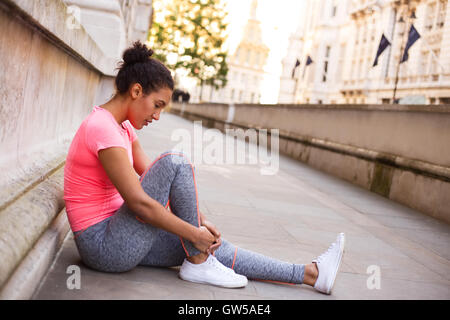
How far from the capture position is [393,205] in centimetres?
762

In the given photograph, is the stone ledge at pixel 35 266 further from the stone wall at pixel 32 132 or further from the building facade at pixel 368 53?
the building facade at pixel 368 53

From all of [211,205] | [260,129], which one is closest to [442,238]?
[211,205]

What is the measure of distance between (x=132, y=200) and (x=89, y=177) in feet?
1.11

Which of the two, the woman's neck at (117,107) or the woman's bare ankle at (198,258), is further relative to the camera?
the woman's bare ankle at (198,258)

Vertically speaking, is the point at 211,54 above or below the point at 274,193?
above

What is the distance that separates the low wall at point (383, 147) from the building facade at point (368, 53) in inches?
533

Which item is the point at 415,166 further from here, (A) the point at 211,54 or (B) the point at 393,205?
(A) the point at 211,54

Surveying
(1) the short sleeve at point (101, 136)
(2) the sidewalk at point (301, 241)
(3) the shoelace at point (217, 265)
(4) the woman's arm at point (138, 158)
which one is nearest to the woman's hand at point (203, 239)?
(3) the shoelace at point (217, 265)

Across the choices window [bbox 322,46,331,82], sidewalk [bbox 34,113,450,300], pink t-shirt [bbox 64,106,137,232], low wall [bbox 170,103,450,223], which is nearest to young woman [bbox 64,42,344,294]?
pink t-shirt [bbox 64,106,137,232]

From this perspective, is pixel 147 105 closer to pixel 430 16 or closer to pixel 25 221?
pixel 25 221

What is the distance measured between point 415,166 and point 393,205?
0.63 m

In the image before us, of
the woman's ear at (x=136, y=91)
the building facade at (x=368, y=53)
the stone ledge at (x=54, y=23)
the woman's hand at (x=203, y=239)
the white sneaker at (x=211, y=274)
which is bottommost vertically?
the white sneaker at (x=211, y=274)

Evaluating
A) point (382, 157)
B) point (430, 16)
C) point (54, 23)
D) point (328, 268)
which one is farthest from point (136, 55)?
point (430, 16)

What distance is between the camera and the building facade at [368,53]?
3344 cm
